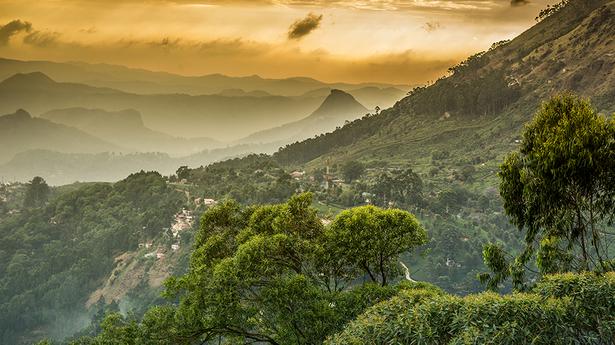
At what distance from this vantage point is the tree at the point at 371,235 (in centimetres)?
1712

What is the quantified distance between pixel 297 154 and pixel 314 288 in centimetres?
13721

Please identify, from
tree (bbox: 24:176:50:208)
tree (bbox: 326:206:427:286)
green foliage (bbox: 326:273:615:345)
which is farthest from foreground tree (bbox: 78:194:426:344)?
tree (bbox: 24:176:50:208)

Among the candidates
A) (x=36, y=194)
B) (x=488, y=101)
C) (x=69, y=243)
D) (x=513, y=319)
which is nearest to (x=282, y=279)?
(x=513, y=319)

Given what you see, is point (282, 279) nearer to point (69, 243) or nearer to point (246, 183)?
point (246, 183)

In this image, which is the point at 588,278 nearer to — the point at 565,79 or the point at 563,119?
the point at 563,119

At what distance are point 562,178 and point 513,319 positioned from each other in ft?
20.6

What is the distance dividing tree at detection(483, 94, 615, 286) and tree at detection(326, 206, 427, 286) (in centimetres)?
319

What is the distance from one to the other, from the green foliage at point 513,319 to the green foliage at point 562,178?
4.23 m

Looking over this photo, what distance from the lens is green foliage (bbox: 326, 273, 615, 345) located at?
9.31m

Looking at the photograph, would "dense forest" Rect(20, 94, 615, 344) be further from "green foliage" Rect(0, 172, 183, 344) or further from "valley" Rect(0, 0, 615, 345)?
"green foliage" Rect(0, 172, 183, 344)

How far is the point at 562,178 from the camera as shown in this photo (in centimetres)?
1435

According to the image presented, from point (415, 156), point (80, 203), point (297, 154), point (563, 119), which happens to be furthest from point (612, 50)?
point (80, 203)

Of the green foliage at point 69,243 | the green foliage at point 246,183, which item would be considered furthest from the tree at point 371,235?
the green foliage at point 69,243

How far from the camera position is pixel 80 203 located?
127 metres
